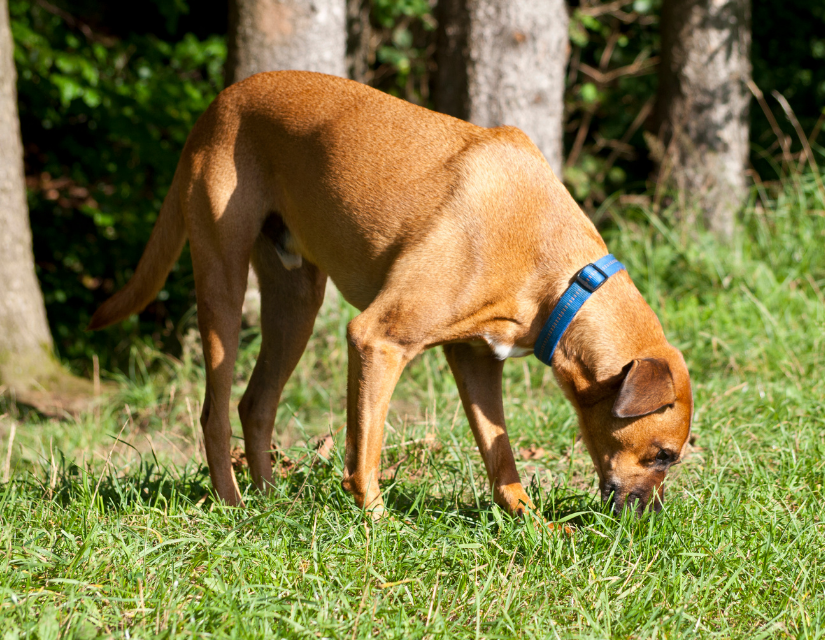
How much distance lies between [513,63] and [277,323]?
2777 mm

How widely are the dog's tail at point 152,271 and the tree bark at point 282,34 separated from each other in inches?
67.8

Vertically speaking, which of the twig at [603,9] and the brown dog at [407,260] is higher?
the twig at [603,9]

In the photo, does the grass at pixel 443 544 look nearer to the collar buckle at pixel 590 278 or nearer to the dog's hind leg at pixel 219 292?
the dog's hind leg at pixel 219 292

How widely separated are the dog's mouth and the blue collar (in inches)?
23.0

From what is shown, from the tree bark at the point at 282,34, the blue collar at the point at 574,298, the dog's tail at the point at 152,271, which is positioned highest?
the tree bark at the point at 282,34

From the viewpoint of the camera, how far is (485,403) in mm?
3234

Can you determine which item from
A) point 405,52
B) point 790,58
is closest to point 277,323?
point 405,52

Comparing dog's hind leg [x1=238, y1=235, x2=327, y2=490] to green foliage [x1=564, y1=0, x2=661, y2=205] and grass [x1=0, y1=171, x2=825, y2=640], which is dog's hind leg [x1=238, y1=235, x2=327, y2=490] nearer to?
grass [x1=0, y1=171, x2=825, y2=640]

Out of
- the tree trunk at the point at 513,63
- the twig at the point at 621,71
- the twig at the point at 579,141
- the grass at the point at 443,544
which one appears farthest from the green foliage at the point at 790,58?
the grass at the point at 443,544

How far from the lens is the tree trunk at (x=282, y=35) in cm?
490

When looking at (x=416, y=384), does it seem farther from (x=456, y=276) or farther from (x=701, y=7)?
(x=701, y=7)

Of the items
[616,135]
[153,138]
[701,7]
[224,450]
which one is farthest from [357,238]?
[616,135]

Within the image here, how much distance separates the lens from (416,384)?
16.1 feet

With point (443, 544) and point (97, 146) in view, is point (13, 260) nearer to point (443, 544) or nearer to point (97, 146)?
point (97, 146)
